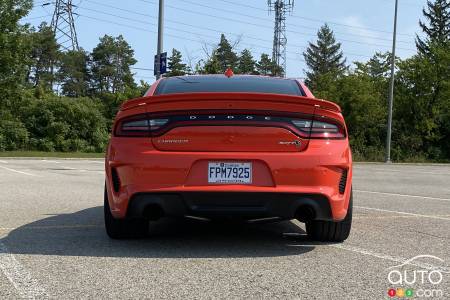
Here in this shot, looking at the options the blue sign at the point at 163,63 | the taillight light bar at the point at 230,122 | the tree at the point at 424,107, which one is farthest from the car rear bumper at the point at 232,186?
the tree at the point at 424,107

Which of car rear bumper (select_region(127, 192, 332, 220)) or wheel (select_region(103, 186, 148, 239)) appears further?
wheel (select_region(103, 186, 148, 239))

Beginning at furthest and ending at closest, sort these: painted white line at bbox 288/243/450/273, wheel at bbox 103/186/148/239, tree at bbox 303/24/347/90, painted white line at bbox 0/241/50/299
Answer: tree at bbox 303/24/347/90 → wheel at bbox 103/186/148/239 → painted white line at bbox 288/243/450/273 → painted white line at bbox 0/241/50/299

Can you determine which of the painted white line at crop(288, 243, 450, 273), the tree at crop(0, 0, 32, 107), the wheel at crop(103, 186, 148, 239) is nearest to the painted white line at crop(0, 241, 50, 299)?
the wheel at crop(103, 186, 148, 239)

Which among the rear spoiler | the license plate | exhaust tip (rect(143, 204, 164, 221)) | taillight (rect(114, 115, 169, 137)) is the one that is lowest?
exhaust tip (rect(143, 204, 164, 221))

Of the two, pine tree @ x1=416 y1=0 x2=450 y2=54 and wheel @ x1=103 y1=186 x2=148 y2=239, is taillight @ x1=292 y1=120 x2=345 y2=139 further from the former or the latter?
pine tree @ x1=416 y1=0 x2=450 y2=54

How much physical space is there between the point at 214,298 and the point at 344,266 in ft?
4.09

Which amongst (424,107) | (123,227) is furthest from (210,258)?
(424,107)

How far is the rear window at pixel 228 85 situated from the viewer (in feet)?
16.5

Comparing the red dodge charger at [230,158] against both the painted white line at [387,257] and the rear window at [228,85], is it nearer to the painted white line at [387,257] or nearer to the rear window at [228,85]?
the painted white line at [387,257]

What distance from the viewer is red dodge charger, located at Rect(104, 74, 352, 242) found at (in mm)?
4254

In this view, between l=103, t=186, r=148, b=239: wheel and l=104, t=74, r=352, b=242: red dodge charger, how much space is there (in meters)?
0.34

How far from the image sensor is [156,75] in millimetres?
21828

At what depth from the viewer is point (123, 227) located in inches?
189

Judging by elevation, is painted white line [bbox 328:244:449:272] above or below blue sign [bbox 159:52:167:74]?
below
